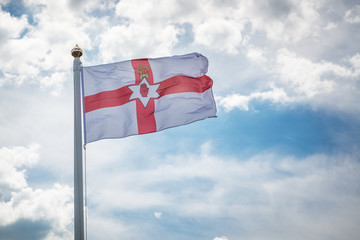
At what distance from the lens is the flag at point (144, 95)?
1129 cm

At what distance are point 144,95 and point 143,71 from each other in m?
1.12

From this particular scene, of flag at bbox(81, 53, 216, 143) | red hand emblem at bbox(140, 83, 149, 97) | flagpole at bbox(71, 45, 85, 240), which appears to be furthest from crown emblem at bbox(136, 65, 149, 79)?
flagpole at bbox(71, 45, 85, 240)

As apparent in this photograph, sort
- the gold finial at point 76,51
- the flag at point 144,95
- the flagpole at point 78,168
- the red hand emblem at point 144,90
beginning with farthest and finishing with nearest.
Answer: the red hand emblem at point 144,90 → the flag at point 144,95 → the gold finial at point 76,51 → the flagpole at point 78,168

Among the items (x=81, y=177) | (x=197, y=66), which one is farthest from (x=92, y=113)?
(x=197, y=66)

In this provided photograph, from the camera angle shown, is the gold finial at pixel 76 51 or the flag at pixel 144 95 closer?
the gold finial at pixel 76 51

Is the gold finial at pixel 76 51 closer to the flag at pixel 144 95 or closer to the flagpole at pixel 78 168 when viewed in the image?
the flagpole at pixel 78 168

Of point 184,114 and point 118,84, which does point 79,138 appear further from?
point 184,114

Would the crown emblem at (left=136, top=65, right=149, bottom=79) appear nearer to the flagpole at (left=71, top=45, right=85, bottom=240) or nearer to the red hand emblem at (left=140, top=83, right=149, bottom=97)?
the red hand emblem at (left=140, top=83, right=149, bottom=97)

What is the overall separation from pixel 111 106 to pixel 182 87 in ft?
10.6

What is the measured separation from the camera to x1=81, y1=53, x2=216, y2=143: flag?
37.0 feet

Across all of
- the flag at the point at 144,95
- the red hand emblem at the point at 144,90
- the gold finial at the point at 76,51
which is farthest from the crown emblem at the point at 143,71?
the gold finial at the point at 76,51

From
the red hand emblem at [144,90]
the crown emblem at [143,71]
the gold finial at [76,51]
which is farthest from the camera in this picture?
the crown emblem at [143,71]

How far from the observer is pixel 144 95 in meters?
12.3

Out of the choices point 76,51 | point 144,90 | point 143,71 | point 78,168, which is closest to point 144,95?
point 144,90
